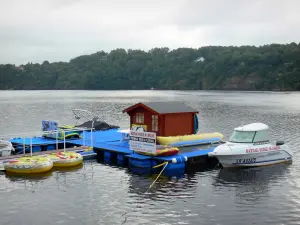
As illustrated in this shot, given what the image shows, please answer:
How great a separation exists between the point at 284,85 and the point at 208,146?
484 ft

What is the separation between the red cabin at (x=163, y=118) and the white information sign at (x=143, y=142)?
331 centimetres

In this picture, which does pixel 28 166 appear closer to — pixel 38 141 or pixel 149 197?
pixel 38 141

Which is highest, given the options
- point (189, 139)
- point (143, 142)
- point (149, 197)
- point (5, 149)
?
point (143, 142)

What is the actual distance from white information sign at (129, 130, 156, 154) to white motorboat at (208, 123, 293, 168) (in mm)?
3920

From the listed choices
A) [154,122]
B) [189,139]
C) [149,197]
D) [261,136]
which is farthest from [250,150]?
[149,197]

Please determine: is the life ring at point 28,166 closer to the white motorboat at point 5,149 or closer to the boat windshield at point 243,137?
the white motorboat at point 5,149

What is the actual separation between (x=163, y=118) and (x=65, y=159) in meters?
8.07

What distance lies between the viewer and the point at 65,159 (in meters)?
28.2

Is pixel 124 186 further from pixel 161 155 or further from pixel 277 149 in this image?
pixel 277 149

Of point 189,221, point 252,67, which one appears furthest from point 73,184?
point 252,67

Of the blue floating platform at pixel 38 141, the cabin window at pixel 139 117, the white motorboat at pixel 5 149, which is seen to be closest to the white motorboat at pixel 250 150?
the cabin window at pixel 139 117

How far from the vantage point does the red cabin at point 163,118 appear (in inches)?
1249

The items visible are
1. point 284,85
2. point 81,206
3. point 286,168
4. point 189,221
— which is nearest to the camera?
point 189,221

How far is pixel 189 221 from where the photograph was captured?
736 inches
